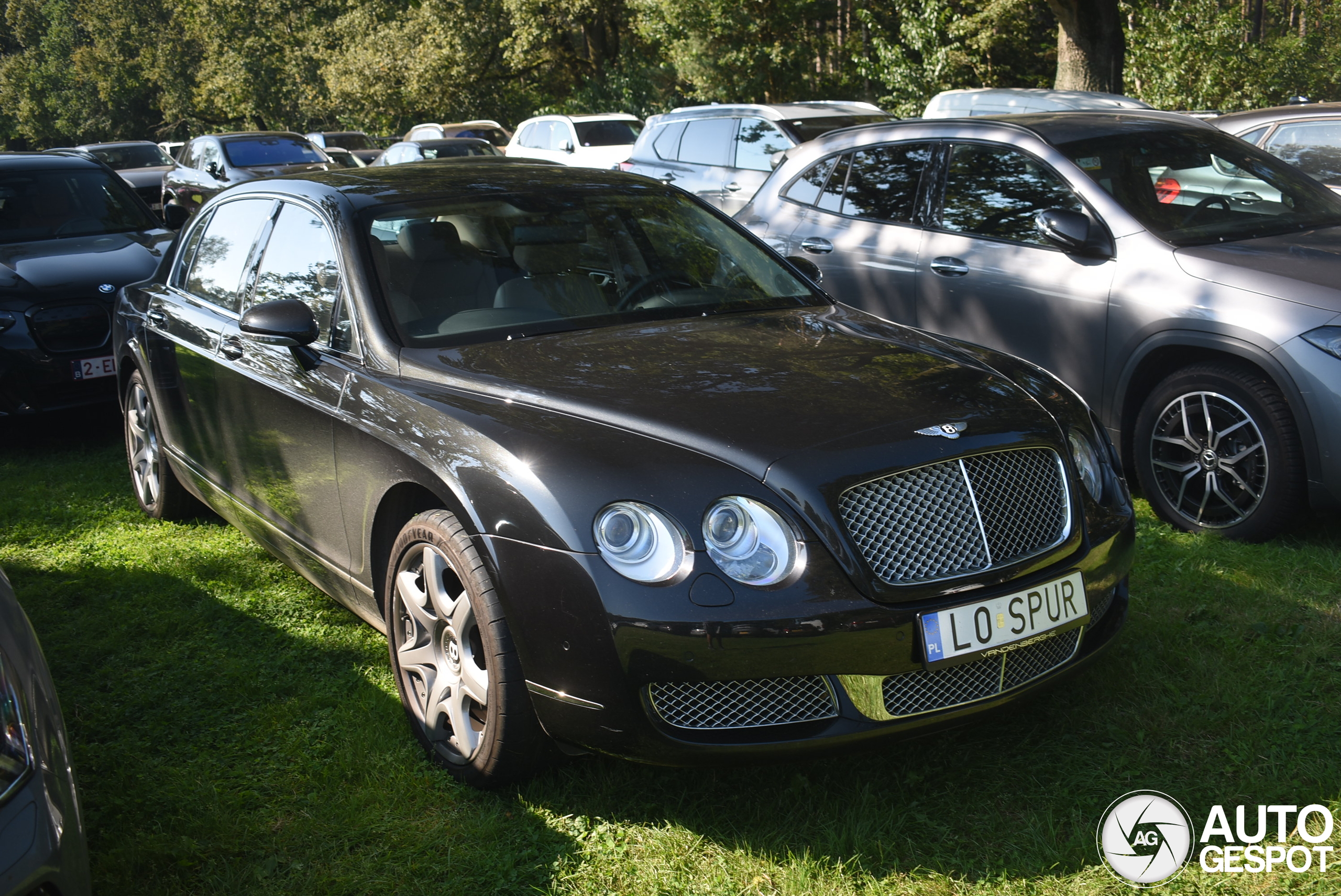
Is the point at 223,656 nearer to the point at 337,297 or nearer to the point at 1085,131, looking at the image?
the point at 337,297

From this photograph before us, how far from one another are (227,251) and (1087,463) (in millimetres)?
3359

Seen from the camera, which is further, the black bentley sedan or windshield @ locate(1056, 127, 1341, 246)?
windshield @ locate(1056, 127, 1341, 246)

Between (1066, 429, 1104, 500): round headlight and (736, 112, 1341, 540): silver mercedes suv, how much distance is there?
150 cm

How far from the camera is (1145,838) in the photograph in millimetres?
2797

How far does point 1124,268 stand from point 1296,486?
3.83ft

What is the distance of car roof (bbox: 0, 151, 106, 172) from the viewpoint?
8180mm

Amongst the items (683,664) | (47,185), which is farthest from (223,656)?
(47,185)

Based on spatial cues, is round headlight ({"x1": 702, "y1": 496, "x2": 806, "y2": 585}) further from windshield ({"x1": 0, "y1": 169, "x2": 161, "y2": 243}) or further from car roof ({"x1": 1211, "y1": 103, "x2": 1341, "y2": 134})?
windshield ({"x1": 0, "y1": 169, "x2": 161, "y2": 243})

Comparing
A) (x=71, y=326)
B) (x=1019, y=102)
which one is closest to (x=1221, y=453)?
(x=71, y=326)

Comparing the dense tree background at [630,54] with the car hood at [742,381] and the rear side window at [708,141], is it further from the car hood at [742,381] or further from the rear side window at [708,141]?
the car hood at [742,381]

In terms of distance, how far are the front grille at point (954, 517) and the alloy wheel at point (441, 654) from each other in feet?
3.28

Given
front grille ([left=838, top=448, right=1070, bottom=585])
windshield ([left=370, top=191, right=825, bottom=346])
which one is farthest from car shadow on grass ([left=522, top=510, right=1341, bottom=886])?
windshield ([left=370, top=191, right=825, bottom=346])

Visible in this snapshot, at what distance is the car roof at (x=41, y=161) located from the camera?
8180 mm

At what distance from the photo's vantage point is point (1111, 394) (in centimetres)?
501
